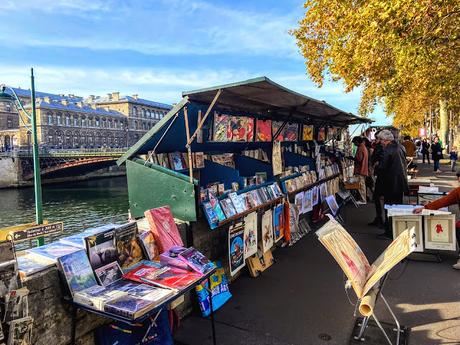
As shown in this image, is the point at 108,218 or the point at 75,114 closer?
the point at 108,218

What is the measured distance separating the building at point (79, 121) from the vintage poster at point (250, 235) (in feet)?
234

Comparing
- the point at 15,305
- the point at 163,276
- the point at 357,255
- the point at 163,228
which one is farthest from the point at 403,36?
the point at 15,305

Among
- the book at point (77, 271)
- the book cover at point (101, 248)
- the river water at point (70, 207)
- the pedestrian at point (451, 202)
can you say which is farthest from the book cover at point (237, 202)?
the river water at point (70, 207)

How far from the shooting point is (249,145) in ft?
22.8

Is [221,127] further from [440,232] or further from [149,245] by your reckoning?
[440,232]

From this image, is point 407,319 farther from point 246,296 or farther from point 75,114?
point 75,114

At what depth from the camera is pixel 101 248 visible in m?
2.75

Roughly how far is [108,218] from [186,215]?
24.5 meters

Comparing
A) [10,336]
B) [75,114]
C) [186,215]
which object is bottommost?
[10,336]

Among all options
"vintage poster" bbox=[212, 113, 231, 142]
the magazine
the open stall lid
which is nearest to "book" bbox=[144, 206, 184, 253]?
the open stall lid

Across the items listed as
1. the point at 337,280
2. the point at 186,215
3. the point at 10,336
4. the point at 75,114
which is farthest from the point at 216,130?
the point at 75,114

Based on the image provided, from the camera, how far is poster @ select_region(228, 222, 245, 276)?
438cm

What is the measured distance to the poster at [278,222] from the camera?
A: 18.7 feet

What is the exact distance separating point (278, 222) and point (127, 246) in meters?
3.25
